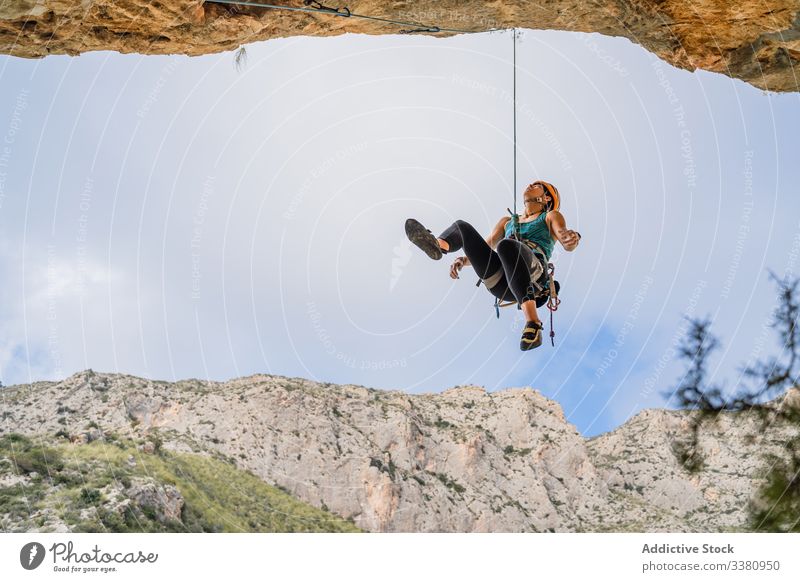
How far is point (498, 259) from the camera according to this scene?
1017 centimetres

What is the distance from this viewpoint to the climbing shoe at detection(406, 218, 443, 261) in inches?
392

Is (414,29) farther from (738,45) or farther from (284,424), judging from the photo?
(284,424)

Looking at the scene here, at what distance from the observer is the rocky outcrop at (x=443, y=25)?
39.1ft

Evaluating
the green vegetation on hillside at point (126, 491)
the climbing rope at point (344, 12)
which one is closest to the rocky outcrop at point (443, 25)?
the climbing rope at point (344, 12)

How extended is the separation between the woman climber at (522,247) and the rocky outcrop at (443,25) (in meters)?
4.03

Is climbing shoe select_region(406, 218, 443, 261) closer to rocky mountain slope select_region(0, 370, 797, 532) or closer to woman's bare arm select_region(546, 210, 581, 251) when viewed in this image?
woman's bare arm select_region(546, 210, 581, 251)

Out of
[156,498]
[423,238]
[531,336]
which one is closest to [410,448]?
[156,498]

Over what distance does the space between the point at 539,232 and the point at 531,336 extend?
1.55 m

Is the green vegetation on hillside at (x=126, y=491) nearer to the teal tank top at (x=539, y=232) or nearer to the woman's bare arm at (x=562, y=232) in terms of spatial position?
the teal tank top at (x=539, y=232)

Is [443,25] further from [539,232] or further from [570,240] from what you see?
[570,240]

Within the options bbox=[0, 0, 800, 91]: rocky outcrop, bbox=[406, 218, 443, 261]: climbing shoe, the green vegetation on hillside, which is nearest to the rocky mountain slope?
the green vegetation on hillside
